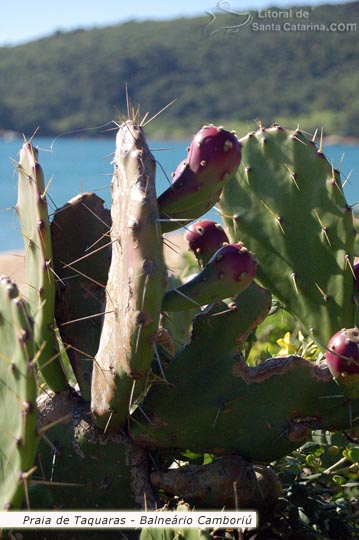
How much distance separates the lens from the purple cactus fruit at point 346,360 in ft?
5.32

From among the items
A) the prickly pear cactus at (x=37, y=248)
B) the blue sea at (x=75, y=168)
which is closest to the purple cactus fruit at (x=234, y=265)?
the prickly pear cactus at (x=37, y=248)

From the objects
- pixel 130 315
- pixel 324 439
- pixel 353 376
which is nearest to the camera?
pixel 130 315

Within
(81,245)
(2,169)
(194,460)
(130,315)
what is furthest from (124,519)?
(2,169)

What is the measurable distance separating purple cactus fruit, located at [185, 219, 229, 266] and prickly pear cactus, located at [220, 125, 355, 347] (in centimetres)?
21

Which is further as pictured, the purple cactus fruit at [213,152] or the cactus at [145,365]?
the purple cactus fruit at [213,152]

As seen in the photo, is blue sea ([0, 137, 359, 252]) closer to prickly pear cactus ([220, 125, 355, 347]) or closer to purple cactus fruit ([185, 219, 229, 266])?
prickly pear cactus ([220, 125, 355, 347])

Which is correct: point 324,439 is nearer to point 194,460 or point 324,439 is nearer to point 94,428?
point 194,460

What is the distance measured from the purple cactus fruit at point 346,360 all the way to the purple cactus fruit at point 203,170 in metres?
0.37

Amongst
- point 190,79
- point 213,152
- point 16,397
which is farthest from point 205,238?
point 190,79

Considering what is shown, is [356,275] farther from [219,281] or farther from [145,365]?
[145,365]

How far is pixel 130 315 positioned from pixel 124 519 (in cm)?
44

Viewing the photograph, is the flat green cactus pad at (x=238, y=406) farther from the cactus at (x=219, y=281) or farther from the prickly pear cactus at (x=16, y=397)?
the prickly pear cactus at (x=16, y=397)

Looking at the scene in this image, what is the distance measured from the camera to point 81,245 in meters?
1.92

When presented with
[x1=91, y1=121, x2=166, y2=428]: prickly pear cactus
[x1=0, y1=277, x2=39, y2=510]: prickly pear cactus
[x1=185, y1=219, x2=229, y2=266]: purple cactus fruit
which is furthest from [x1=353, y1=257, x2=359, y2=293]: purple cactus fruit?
[x1=0, y1=277, x2=39, y2=510]: prickly pear cactus
